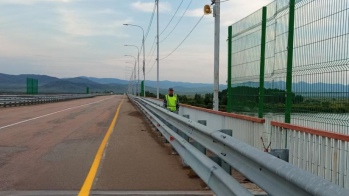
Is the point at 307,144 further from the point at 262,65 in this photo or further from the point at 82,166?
the point at 82,166

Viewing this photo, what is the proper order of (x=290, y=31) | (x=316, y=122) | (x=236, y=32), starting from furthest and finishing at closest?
(x=236, y=32), (x=290, y=31), (x=316, y=122)

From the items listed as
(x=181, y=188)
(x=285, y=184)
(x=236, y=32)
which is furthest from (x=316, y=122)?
(x=236, y=32)

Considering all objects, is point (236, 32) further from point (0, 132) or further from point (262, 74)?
point (0, 132)

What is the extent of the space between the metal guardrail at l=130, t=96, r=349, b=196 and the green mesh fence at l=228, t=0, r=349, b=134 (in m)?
1.84

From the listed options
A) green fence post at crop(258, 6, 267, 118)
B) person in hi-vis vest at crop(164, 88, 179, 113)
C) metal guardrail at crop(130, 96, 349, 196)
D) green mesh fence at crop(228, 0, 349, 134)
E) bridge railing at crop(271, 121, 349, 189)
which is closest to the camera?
metal guardrail at crop(130, 96, 349, 196)

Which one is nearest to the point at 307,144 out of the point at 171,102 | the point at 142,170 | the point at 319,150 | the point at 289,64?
the point at 319,150

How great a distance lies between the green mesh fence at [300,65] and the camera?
6344 millimetres

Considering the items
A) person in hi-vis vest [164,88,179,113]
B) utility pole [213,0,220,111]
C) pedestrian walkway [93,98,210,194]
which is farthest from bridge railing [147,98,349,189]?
person in hi-vis vest [164,88,179,113]

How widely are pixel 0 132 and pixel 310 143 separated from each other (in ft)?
43.4

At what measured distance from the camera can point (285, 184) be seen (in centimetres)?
342

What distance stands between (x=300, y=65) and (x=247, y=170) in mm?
3783

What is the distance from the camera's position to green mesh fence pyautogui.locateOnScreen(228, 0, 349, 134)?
634 centimetres

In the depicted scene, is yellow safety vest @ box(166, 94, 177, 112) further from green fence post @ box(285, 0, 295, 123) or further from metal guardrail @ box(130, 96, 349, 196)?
green fence post @ box(285, 0, 295, 123)

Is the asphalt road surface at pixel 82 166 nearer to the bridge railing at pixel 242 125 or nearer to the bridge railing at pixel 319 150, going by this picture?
the bridge railing at pixel 242 125
